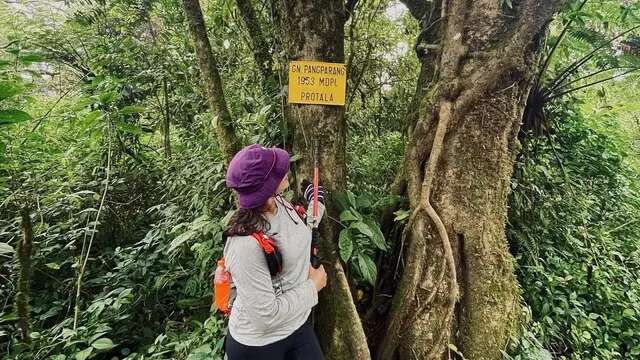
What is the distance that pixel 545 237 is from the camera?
3.48 meters

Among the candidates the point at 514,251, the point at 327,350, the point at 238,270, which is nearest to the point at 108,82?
the point at 238,270

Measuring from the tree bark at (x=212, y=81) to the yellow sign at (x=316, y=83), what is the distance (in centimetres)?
49

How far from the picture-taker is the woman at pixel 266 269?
1.61m

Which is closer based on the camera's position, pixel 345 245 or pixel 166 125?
pixel 345 245

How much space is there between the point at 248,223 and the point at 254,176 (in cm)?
20

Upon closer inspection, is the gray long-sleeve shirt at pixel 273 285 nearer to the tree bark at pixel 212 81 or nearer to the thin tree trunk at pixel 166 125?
the tree bark at pixel 212 81

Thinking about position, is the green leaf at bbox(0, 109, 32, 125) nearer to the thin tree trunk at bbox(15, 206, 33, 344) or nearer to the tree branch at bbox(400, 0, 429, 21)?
the thin tree trunk at bbox(15, 206, 33, 344)

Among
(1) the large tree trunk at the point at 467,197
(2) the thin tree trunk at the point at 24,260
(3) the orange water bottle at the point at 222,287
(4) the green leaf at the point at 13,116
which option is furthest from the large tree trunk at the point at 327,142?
(2) the thin tree trunk at the point at 24,260

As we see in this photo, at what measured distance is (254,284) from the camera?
1.60 m

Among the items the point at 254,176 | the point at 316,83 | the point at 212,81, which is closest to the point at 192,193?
the point at 212,81

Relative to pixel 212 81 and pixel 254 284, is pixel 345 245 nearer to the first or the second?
pixel 254 284

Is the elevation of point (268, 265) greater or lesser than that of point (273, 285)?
greater

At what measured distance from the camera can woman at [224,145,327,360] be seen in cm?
161

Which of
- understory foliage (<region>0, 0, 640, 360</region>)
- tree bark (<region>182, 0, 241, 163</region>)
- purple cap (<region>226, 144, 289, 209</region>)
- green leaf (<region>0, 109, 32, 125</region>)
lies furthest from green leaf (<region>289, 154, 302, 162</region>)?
green leaf (<region>0, 109, 32, 125</region>)
